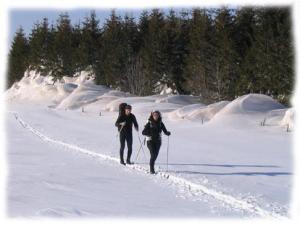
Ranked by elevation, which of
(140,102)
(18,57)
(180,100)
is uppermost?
(18,57)

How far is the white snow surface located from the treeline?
7078 mm

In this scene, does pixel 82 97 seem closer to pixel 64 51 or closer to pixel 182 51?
pixel 182 51

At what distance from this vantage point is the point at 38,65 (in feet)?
209

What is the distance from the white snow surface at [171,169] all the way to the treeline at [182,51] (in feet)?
23.2

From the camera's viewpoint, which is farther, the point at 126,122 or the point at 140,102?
the point at 140,102

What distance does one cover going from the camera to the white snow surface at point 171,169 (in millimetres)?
8812

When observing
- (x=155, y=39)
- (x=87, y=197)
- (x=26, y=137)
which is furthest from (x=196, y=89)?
(x=87, y=197)

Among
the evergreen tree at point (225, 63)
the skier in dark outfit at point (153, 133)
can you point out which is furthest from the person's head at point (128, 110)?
the evergreen tree at point (225, 63)

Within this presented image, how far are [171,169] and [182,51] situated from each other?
116 ft

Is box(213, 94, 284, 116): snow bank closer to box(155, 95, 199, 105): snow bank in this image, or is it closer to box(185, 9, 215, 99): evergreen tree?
box(185, 9, 215, 99): evergreen tree

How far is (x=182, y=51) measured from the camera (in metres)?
48.1

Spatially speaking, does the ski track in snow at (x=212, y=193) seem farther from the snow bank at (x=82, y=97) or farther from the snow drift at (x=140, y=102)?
the snow bank at (x=82, y=97)

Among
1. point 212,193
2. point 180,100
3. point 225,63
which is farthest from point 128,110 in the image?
point 225,63

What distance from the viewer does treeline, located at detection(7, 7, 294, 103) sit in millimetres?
36469
